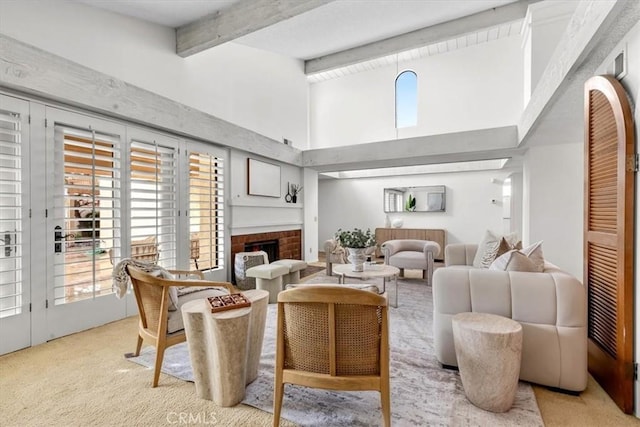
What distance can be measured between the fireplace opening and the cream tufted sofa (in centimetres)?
370

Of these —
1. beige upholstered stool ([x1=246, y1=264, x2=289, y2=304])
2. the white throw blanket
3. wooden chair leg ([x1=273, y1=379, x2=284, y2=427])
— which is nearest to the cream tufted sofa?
wooden chair leg ([x1=273, y1=379, x2=284, y2=427])

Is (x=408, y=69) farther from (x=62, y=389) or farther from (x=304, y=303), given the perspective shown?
(x=62, y=389)

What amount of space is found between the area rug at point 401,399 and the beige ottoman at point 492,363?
0.07 meters

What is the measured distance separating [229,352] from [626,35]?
9.40ft

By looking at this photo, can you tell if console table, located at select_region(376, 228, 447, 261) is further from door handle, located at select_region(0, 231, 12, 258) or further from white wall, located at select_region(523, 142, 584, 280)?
door handle, located at select_region(0, 231, 12, 258)

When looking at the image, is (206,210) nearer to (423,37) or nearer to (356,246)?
(356,246)

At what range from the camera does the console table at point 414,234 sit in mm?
7410

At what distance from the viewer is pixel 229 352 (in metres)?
1.75

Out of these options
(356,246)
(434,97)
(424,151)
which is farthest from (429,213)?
(356,246)

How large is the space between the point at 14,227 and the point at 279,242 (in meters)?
3.82

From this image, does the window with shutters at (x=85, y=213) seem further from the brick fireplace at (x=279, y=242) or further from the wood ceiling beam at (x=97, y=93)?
the brick fireplace at (x=279, y=242)

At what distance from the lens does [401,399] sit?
1.86 meters

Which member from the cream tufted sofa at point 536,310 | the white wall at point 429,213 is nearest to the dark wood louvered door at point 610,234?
the cream tufted sofa at point 536,310

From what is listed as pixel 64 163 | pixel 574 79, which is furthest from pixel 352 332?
pixel 64 163
